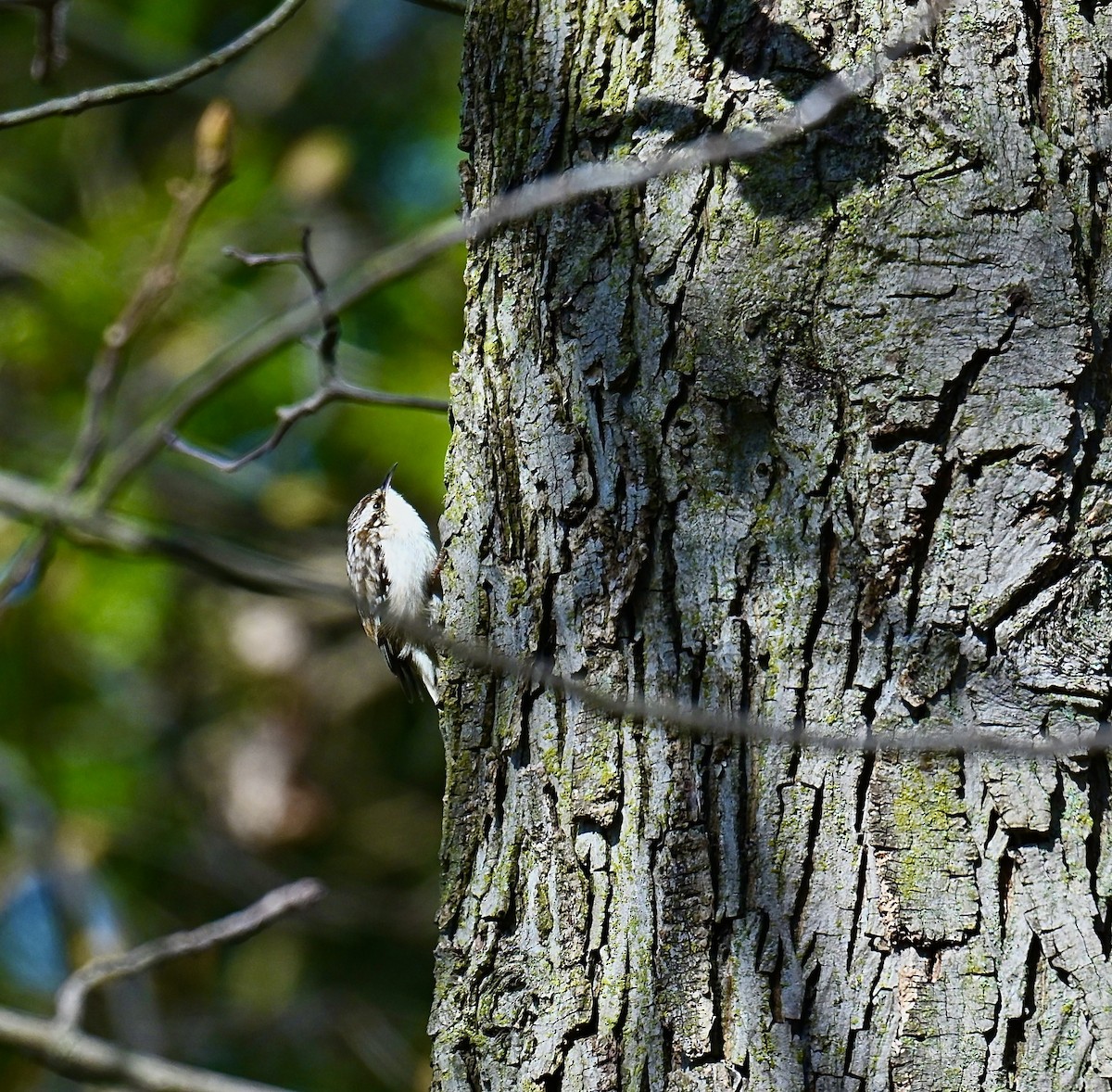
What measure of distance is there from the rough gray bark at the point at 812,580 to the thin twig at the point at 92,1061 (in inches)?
79.8

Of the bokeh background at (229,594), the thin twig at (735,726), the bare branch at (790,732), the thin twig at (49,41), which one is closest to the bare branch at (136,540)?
the bokeh background at (229,594)

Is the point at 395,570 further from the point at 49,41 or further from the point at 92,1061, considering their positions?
the point at 49,41

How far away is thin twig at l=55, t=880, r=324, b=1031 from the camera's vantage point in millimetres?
3197

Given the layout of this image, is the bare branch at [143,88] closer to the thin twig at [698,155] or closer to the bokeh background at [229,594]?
the thin twig at [698,155]

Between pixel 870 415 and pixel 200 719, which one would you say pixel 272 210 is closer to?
pixel 200 719

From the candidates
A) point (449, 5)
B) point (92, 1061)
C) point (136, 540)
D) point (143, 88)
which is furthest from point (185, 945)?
point (449, 5)

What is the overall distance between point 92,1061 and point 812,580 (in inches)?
113

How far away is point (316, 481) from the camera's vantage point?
570 centimetres

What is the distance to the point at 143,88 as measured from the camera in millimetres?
2373

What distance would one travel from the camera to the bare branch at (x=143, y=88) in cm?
237

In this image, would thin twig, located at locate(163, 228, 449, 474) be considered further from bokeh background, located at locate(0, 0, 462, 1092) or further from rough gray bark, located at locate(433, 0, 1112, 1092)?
bokeh background, located at locate(0, 0, 462, 1092)

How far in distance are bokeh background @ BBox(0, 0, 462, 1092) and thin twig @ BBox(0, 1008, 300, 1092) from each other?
1476mm

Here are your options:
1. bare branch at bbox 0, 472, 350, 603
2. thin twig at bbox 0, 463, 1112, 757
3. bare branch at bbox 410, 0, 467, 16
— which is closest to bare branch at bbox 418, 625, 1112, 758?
thin twig at bbox 0, 463, 1112, 757

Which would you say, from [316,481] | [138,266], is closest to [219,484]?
[316,481]
